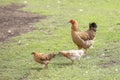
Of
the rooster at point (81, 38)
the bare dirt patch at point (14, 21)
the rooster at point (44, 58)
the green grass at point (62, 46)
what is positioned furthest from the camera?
the bare dirt patch at point (14, 21)

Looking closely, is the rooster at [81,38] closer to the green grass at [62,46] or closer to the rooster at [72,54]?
the green grass at [62,46]

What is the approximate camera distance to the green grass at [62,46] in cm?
1024

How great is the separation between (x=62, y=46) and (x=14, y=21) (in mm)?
4748

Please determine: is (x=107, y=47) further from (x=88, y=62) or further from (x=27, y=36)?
(x=27, y=36)

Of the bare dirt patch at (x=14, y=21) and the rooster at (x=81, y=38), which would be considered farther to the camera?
the bare dirt patch at (x=14, y=21)

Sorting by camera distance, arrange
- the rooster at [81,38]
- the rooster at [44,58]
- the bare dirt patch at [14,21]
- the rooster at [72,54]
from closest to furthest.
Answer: the rooster at [44,58] → the rooster at [72,54] → the rooster at [81,38] → the bare dirt patch at [14,21]

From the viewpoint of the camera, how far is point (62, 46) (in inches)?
516

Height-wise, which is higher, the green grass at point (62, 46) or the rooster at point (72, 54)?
the rooster at point (72, 54)

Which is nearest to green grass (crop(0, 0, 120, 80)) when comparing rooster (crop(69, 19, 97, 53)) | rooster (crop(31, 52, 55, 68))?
rooster (crop(31, 52, 55, 68))

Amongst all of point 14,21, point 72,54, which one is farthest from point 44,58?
point 14,21

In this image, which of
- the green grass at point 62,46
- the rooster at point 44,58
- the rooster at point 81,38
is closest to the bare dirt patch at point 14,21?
the green grass at point 62,46

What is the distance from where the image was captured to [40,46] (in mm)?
13195

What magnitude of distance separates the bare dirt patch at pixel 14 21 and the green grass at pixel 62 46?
43cm

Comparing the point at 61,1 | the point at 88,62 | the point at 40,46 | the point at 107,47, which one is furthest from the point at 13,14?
the point at 88,62
